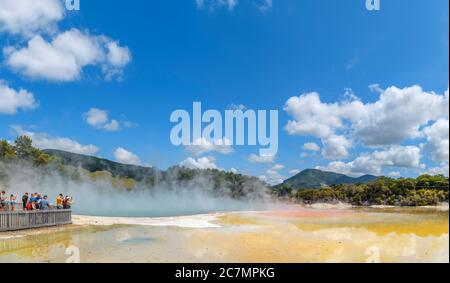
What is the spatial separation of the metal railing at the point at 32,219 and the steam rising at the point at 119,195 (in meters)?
32.7

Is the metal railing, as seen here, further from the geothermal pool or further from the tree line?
the tree line

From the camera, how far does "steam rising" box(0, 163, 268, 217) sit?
222ft

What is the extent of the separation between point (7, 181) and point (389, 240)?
231 ft

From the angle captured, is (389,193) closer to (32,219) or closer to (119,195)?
(32,219)

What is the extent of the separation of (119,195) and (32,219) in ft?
284

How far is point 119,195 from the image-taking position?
106 m

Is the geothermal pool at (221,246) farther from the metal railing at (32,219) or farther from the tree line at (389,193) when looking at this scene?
the tree line at (389,193)

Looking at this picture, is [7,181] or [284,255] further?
[7,181]

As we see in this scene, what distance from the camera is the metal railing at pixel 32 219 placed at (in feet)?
65.9

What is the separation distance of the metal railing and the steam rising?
1288 inches
